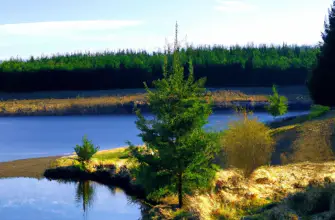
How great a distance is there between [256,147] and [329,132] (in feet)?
33.5

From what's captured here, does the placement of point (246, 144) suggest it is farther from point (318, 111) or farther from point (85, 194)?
point (318, 111)

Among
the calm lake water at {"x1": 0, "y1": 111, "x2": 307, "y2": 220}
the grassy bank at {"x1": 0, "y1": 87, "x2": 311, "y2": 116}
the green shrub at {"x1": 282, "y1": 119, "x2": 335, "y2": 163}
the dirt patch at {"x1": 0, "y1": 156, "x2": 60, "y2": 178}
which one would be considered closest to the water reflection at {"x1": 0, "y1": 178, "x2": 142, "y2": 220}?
the calm lake water at {"x1": 0, "y1": 111, "x2": 307, "y2": 220}

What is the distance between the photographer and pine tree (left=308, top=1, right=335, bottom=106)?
4050cm

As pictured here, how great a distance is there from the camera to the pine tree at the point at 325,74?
133ft

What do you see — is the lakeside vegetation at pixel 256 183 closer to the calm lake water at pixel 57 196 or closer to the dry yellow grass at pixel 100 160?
the dry yellow grass at pixel 100 160

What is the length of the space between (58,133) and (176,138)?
3518 cm

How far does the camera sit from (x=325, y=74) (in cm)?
4053

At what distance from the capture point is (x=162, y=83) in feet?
73.2

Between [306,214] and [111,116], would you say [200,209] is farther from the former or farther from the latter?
[111,116]

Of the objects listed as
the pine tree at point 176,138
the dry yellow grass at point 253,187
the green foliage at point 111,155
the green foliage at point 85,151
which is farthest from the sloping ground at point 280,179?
the green foliage at point 111,155

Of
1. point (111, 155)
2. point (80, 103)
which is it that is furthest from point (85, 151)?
point (80, 103)

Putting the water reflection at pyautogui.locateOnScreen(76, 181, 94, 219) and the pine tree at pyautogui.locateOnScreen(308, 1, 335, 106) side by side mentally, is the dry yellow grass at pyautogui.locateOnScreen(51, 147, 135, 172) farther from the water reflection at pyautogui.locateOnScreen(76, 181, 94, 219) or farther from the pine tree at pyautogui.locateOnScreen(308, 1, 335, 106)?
the pine tree at pyautogui.locateOnScreen(308, 1, 335, 106)

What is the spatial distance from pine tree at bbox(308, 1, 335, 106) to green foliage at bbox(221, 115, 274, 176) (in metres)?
16.5

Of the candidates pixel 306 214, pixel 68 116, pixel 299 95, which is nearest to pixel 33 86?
pixel 68 116
